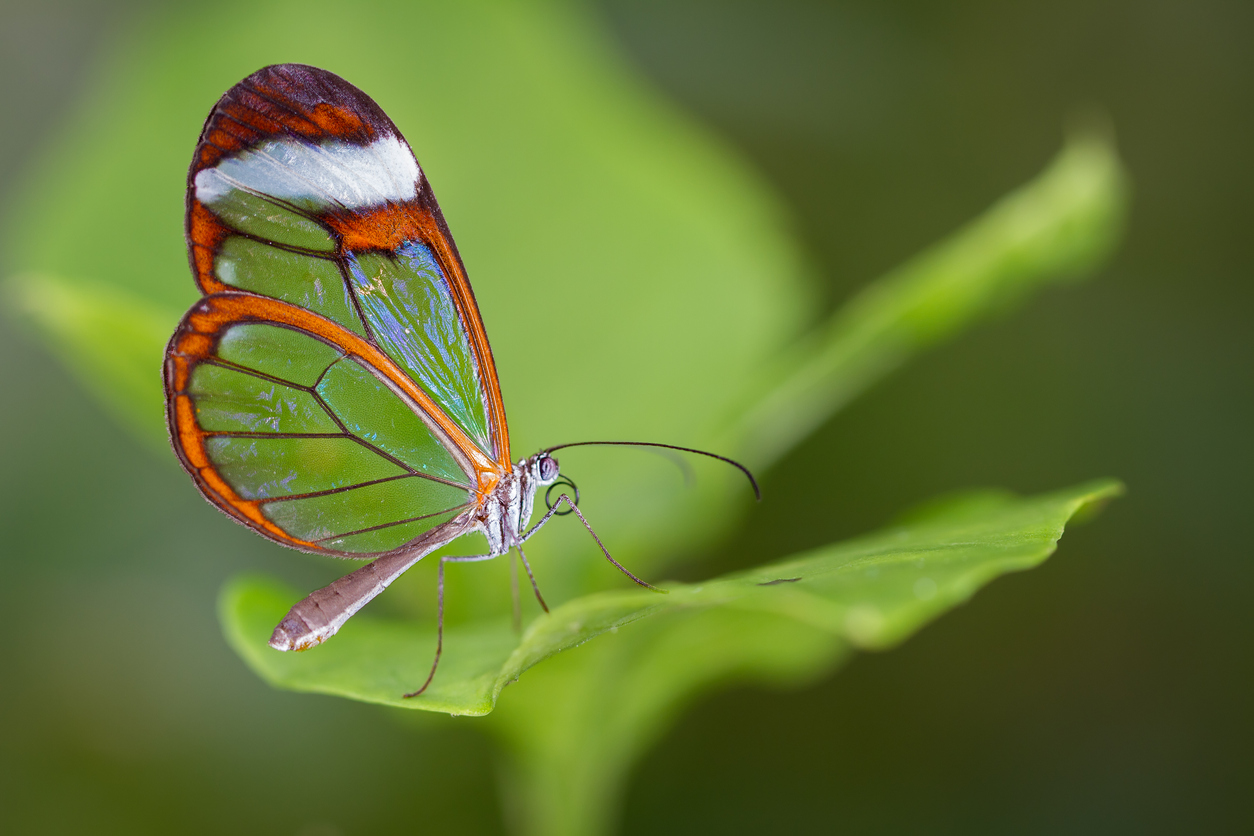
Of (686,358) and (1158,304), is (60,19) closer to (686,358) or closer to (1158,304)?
(686,358)

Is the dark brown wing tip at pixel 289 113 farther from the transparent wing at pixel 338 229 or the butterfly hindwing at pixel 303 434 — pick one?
the butterfly hindwing at pixel 303 434

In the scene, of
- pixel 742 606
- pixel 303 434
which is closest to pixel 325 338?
pixel 303 434

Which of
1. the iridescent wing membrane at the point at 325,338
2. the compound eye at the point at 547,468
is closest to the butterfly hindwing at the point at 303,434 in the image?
the iridescent wing membrane at the point at 325,338

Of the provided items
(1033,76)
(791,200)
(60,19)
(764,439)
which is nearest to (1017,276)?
(764,439)

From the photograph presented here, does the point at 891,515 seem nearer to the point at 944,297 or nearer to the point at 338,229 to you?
the point at 944,297

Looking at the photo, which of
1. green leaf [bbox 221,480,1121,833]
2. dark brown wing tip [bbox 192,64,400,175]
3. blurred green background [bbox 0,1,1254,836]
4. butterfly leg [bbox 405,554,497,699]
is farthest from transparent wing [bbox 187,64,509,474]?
blurred green background [bbox 0,1,1254,836]

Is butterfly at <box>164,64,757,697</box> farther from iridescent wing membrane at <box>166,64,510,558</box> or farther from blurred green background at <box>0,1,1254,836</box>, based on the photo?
blurred green background at <box>0,1,1254,836</box>
